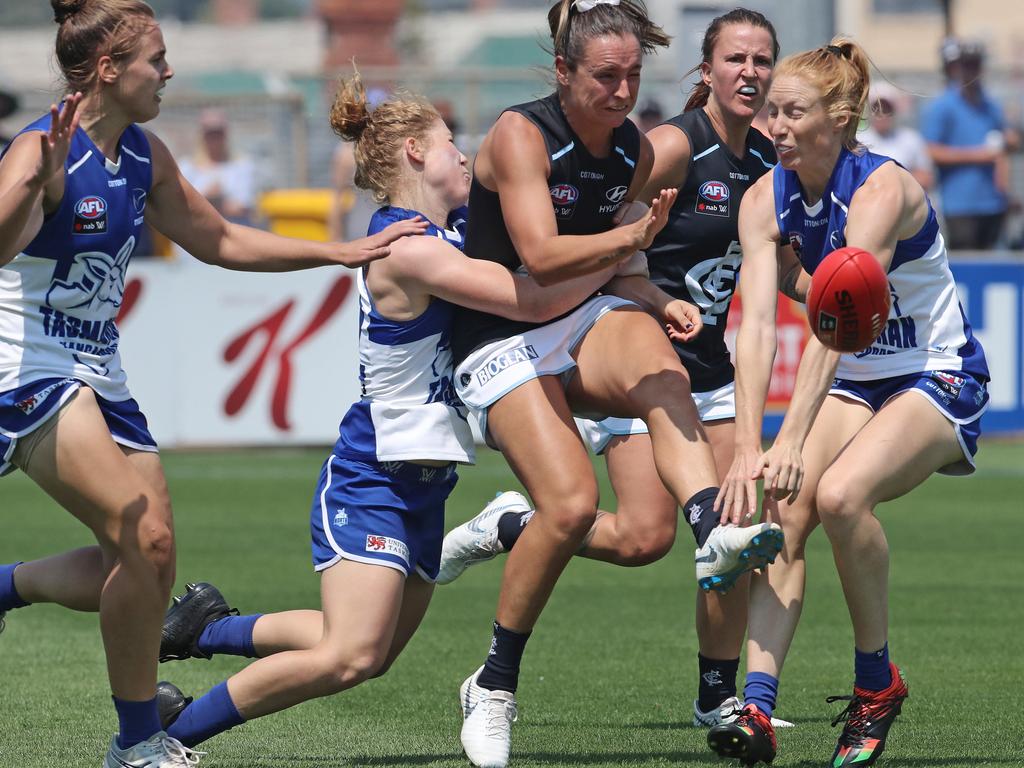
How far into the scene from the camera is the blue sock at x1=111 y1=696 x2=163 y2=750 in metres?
4.85

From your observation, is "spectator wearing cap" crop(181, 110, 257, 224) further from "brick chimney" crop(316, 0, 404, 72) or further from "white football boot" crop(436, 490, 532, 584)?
"brick chimney" crop(316, 0, 404, 72)

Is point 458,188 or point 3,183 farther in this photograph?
point 458,188

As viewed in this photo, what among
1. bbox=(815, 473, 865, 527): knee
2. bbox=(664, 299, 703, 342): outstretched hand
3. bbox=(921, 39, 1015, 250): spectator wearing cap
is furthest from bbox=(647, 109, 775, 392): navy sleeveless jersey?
bbox=(921, 39, 1015, 250): spectator wearing cap

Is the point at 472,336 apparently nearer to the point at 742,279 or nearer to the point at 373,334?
the point at 373,334

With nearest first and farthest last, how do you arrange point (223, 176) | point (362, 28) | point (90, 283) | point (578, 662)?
point (90, 283), point (578, 662), point (223, 176), point (362, 28)

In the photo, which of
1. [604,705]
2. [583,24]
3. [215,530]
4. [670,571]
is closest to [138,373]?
[215,530]

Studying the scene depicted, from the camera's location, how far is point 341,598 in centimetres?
500

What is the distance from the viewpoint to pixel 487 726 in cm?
508

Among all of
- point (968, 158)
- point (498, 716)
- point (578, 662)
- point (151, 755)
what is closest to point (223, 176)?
point (968, 158)

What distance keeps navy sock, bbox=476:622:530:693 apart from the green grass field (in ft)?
0.79

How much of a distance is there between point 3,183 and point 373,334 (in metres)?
1.20

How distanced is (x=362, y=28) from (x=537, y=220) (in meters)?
35.2

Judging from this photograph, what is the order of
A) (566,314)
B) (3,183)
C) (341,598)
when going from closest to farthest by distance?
(3,183)
(341,598)
(566,314)

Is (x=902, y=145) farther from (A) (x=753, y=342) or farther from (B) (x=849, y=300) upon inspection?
(B) (x=849, y=300)
